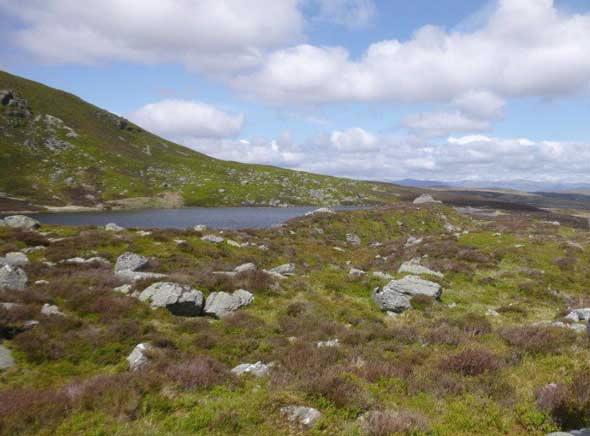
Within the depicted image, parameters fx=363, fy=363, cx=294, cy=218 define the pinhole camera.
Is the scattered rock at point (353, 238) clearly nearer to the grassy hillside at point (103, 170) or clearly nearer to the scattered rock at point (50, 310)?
the scattered rock at point (50, 310)

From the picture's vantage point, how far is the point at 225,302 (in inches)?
671

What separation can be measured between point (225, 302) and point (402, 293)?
30.7 feet

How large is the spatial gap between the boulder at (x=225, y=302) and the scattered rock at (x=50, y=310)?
5.80 m

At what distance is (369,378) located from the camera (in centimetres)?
967

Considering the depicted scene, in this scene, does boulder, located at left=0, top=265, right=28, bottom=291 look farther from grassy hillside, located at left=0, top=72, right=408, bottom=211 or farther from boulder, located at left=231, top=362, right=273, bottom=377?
grassy hillside, located at left=0, top=72, right=408, bottom=211

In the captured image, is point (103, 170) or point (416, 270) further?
point (103, 170)

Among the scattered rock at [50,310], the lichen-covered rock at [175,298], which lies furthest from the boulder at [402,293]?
the scattered rock at [50,310]

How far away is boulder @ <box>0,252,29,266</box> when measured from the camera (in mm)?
20309

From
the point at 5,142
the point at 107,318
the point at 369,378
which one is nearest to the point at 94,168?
the point at 5,142

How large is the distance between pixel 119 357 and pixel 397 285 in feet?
45.4

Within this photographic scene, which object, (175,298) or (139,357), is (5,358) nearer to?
(139,357)

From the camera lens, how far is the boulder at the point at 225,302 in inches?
653

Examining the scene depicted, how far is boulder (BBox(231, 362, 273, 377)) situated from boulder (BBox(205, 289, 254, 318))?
5534 mm

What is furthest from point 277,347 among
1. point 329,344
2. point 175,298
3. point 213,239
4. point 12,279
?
point 213,239
